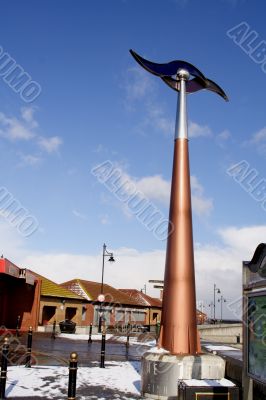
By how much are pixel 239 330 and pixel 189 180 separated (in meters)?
40.2

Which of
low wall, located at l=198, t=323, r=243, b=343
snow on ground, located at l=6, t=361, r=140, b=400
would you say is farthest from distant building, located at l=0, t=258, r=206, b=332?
snow on ground, located at l=6, t=361, r=140, b=400

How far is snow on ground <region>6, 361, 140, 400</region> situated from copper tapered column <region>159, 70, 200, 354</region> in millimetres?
1734

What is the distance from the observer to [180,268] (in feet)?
38.0

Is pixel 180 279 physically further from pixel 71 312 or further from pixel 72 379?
pixel 71 312

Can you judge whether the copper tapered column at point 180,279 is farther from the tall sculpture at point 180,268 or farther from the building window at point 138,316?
the building window at point 138,316

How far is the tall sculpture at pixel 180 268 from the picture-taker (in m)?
11.4

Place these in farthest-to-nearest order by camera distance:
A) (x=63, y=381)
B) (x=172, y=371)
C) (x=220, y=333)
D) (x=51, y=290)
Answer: (x=220, y=333) < (x=51, y=290) < (x=63, y=381) < (x=172, y=371)

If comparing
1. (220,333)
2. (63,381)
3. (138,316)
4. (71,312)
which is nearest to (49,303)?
(71,312)

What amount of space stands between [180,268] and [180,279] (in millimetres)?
287

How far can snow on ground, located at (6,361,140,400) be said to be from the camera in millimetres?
10509

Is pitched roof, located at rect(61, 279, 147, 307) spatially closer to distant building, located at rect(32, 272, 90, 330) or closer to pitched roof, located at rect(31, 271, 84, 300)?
distant building, located at rect(32, 272, 90, 330)

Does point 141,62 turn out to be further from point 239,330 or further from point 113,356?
point 239,330

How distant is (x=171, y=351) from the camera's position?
11242 millimetres

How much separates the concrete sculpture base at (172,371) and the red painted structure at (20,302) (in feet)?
75.7
